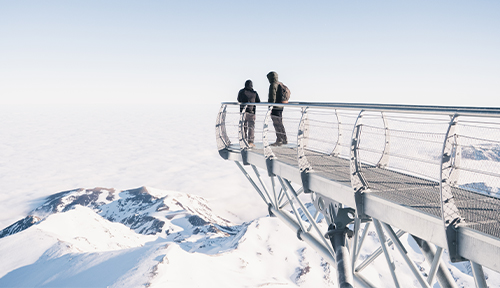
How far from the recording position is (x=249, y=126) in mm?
11391

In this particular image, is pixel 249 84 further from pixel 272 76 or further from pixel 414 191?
pixel 414 191

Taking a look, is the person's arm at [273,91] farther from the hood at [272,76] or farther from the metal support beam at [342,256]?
the metal support beam at [342,256]

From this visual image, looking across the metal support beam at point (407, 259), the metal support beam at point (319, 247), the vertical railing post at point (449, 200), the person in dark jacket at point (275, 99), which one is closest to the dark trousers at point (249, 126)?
the person in dark jacket at point (275, 99)

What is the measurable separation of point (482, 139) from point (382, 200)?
162 centimetres

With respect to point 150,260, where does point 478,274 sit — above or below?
above

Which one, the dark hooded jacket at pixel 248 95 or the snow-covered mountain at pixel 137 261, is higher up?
the dark hooded jacket at pixel 248 95

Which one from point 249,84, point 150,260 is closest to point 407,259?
point 249,84

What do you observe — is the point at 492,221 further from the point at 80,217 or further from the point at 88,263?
the point at 80,217

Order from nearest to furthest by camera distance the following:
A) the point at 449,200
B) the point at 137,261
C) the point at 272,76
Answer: the point at 449,200
the point at 272,76
the point at 137,261

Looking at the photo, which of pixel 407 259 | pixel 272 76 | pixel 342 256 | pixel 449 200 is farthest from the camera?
pixel 272 76

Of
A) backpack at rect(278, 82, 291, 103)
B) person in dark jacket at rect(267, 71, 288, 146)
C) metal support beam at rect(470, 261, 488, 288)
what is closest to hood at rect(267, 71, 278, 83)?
person in dark jacket at rect(267, 71, 288, 146)

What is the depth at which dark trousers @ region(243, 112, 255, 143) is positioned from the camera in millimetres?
11094

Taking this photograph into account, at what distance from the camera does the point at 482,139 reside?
4.04 meters

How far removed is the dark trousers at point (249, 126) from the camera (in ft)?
36.4
